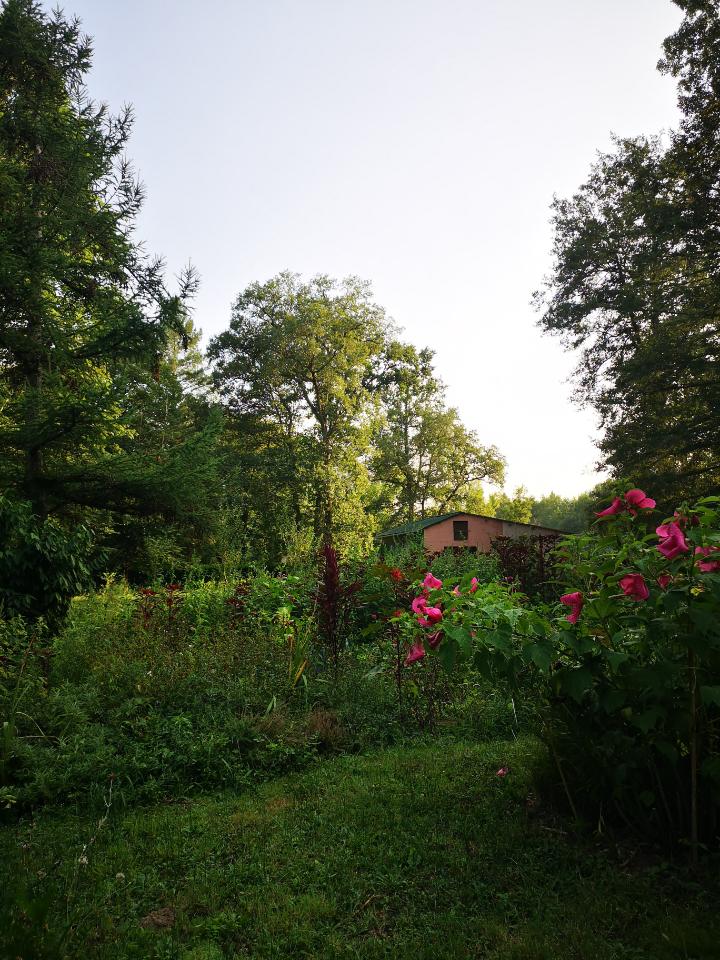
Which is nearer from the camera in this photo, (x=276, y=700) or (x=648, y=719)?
(x=648, y=719)

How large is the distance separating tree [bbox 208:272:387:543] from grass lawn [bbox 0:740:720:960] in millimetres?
17346

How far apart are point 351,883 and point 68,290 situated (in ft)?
31.3

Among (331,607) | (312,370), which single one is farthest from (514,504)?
(331,607)

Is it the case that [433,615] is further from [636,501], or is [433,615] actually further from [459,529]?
[459,529]

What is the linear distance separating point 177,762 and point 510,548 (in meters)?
7.00

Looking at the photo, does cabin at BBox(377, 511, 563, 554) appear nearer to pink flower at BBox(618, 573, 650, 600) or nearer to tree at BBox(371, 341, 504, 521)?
tree at BBox(371, 341, 504, 521)

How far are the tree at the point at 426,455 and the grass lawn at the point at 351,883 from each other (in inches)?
1187

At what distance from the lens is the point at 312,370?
76.8ft

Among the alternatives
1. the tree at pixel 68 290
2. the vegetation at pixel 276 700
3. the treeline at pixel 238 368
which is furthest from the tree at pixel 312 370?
the tree at pixel 68 290

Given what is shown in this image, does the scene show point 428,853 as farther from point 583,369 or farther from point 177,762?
point 583,369

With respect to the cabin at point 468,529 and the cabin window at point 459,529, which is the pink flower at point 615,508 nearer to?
the cabin at point 468,529

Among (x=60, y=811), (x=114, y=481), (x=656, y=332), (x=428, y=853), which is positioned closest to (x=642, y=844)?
(x=428, y=853)

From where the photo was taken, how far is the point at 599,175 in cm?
2098

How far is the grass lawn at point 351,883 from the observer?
2023mm
